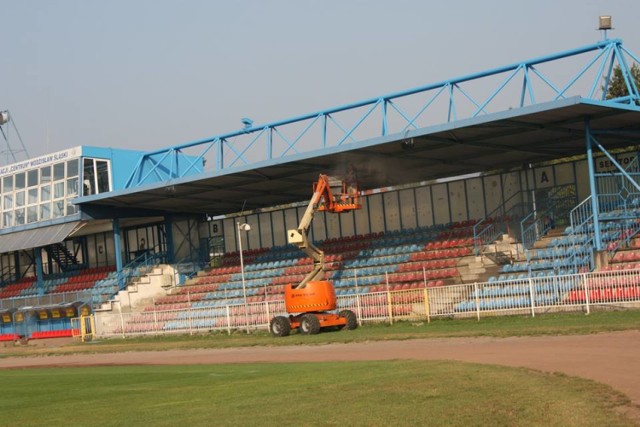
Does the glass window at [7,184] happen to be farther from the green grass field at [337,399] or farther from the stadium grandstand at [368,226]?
the green grass field at [337,399]

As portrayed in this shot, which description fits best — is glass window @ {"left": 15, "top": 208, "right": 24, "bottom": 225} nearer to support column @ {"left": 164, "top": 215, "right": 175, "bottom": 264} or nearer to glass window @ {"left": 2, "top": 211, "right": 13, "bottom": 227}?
glass window @ {"left": 2, "top": 211, "right": 13, "bottom": 227}

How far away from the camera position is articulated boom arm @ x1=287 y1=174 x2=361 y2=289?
32844mm

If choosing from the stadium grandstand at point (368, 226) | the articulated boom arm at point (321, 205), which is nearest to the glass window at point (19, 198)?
the stadium grandstand at point (368, 226)

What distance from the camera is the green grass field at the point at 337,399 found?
10.9 meters

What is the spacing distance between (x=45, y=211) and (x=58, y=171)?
265cm

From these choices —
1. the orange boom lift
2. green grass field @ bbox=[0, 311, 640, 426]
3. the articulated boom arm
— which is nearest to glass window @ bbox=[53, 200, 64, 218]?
the articulated boom arm

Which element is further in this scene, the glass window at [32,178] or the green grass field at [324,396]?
the glass window at [32,178]

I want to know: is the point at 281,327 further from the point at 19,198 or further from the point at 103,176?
the point at 19,198

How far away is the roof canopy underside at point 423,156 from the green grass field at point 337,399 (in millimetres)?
14303

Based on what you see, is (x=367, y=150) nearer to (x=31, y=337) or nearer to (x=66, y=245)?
(x=31, y=337)

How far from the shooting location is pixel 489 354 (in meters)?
18.3

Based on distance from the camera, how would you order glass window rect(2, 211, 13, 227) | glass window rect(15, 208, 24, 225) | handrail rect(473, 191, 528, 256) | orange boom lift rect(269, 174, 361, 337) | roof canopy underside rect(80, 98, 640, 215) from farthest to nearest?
glass window rect(2, 211, 13, 227) → glass window rect(15, 208, 24, 225) → handrail rect(473, 191, 528, 256) → orange boom lift rect(269, 174, 361, 337) → roof canopy underside rect(80, 98, 640, 215)

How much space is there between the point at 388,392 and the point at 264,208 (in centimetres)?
3940

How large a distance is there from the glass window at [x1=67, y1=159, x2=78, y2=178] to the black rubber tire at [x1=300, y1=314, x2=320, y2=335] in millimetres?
22031
